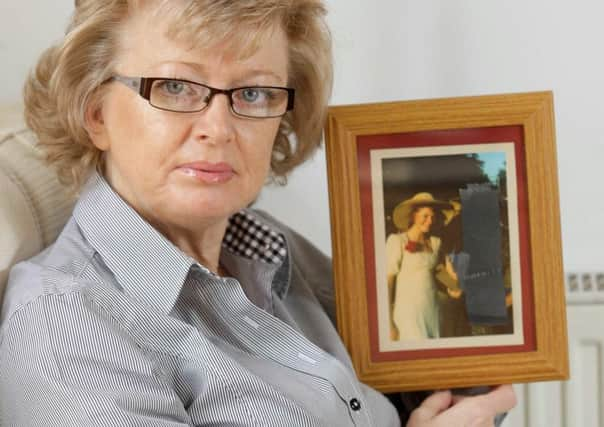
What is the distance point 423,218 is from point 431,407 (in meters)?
0.30

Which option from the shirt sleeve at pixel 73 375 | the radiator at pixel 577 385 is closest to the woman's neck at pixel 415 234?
the shirt sleeve at pixel 73 375

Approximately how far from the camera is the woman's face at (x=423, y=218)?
1.36 metres

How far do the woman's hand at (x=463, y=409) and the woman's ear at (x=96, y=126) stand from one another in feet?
2.02

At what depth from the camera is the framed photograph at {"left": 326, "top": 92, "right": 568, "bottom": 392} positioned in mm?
1353

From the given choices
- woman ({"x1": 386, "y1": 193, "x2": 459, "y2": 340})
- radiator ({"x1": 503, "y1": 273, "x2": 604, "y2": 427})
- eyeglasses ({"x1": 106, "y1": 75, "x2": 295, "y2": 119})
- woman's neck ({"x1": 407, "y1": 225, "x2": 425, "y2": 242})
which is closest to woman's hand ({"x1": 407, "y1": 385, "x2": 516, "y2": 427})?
woman ({"x1": 386, "y1": 193, "x2": 459, "y2": 340})

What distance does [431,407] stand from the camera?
1428 millimetres

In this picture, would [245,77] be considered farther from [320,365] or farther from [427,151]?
[320,365]

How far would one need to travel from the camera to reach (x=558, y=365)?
4.57 feet

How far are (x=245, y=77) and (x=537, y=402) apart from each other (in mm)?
995

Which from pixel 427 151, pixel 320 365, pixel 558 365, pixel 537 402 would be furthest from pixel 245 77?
pixel 537 402

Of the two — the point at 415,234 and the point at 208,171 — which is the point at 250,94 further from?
the point at 415,234

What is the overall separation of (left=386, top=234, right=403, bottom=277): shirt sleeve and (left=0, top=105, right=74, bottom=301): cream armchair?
48 centimetres

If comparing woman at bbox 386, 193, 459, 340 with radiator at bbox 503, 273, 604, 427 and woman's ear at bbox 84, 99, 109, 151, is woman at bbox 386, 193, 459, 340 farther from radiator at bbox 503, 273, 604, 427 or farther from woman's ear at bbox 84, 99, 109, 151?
radiator at bbox 503, 273, 604, 427

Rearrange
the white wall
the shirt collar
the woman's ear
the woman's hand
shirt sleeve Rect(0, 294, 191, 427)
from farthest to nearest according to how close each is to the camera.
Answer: the white wall
the woman's hand
the woman's ear
the shirt collar
shirt sleeve Rect(0, 294, 191, 427)
